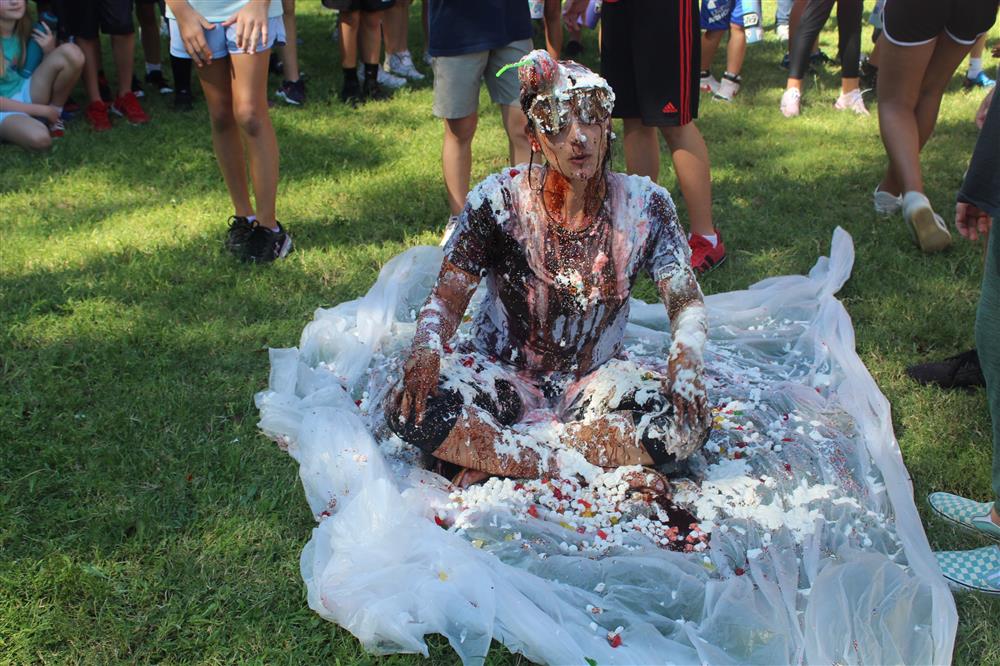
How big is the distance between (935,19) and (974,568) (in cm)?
320

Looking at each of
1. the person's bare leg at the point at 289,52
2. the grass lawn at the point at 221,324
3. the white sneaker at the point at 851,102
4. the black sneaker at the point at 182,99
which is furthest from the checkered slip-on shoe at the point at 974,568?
the black sneaker at the point at 182,99

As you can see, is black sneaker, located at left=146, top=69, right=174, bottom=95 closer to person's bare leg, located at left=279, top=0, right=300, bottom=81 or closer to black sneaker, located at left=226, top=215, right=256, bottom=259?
person's bare leg, located at left=279, top=0, right=300, bottom=81

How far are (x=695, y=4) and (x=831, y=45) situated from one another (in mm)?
6168

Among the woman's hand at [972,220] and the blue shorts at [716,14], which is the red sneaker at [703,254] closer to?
the woman's hand at [972,220]

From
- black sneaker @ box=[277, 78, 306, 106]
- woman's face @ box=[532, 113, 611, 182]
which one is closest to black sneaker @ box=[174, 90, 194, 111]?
black sneaker @ box=[277, 78, 306, 106]

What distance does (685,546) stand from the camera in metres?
2.92

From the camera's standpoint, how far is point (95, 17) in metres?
7.58

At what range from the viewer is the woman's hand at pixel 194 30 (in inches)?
174

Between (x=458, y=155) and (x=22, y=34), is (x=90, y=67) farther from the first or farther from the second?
(x=458, y=155)

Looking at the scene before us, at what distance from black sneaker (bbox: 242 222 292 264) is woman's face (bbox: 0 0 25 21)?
132 inches

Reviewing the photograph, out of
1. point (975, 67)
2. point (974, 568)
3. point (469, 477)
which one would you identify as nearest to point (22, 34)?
point (469, 477)

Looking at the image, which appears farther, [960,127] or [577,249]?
[960,127]

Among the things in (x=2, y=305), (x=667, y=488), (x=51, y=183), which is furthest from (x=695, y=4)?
(x=51, y=183)

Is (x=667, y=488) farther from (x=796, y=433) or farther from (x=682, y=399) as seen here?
(x=796, y=433)
